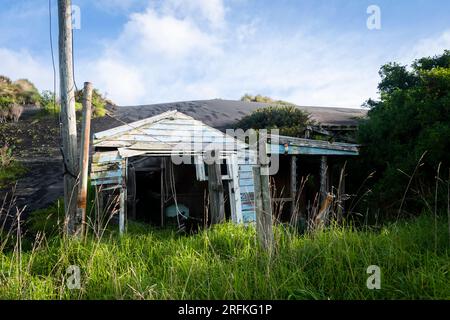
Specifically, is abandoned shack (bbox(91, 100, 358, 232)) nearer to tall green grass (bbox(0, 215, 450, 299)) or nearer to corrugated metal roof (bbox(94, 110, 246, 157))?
corrugated metal roof (bbox(94, 110, 246, 157))

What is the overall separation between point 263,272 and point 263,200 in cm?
92

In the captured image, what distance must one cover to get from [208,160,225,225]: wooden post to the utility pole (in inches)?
117

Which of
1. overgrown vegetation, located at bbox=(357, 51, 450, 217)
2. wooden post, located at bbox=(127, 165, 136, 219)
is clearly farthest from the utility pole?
overgrown vegetation, located at bbox=(357, 51, 450, 217)

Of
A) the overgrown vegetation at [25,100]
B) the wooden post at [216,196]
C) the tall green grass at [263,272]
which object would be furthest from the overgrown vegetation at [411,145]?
the overgrown vegetation at [25,100]

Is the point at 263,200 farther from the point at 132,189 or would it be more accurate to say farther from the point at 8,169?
the point at 8,169

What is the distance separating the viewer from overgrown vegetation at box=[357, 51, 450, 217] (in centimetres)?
756

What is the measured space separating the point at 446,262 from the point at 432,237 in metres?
0.94

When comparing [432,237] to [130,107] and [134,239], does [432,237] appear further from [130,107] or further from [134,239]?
[130,107]

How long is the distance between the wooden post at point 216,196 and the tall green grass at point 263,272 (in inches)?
91.1

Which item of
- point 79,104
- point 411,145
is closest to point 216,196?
point 411,145

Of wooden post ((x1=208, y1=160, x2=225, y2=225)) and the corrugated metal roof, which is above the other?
the corrugated metal roof

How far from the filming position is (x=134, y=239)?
19.0 feet

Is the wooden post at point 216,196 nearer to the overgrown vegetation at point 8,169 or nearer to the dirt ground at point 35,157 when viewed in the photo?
the dirt ground at point 35,157

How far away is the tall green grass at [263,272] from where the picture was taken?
3.48 metres
